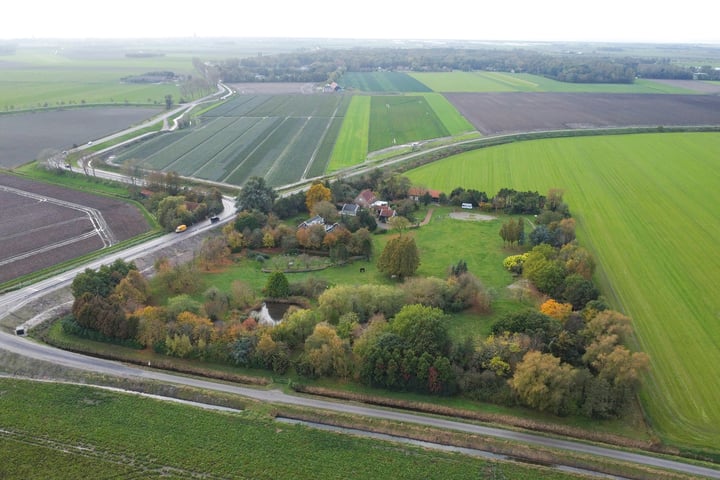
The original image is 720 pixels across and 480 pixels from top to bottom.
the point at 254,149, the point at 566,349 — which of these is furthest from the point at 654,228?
the point at 254,149

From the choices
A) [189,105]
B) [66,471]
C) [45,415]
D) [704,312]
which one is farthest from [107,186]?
[704,312]

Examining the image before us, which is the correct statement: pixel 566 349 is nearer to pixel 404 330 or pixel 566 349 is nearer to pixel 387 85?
pixel 404 330

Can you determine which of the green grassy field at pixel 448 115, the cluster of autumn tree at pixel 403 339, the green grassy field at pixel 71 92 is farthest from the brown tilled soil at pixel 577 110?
the green grassy field at pixel 71 92

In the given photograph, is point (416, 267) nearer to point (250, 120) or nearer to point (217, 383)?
point (217, 383)

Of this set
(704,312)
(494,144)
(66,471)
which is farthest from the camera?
(494,144)

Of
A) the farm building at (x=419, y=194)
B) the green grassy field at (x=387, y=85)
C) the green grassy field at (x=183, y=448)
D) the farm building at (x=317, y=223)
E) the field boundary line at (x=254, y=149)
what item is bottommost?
the green grassy field at (x=183, y=448)

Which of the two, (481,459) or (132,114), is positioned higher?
(132,114)

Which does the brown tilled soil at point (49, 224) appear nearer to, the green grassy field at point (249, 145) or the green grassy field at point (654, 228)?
the green grassy field at point (249, 145)
